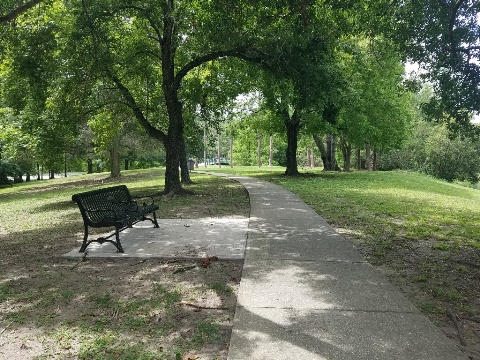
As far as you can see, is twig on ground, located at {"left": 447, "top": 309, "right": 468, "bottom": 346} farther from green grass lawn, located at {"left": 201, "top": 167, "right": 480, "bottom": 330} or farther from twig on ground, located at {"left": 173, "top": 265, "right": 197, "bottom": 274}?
twig on ground, located at {"left": 173, "top": 265, "right": 197, "bottom": 274}

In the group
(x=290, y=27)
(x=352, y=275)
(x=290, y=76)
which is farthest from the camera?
(x=290, y=76)

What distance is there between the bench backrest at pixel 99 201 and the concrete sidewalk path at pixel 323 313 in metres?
2.70

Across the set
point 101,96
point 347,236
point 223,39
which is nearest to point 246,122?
point 101,96

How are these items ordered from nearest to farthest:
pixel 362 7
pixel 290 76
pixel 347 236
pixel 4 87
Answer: pixel 347 236, pixel 362 7, pixel 290 76, pixel 4 87

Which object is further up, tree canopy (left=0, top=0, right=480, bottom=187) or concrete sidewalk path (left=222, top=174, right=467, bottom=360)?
tree canopy (left=0, top=0, right=480, bottom=187)

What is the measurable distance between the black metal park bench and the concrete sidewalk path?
7.24 ft

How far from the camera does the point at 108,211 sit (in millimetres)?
6746

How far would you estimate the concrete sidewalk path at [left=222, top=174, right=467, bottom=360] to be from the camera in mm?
3215

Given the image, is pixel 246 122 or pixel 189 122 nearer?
pixel 189 122

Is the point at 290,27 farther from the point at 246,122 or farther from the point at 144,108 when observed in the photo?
the point at 246,122

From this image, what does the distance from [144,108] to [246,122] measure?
11.3 metres

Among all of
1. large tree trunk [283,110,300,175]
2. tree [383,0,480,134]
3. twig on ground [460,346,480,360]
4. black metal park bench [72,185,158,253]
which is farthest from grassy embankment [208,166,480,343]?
large tree trunk [283,110,300,175]

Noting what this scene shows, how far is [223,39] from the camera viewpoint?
918cm

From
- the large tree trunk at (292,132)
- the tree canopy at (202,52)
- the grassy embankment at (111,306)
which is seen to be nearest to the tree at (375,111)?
the large tree trunk at (292,132)
